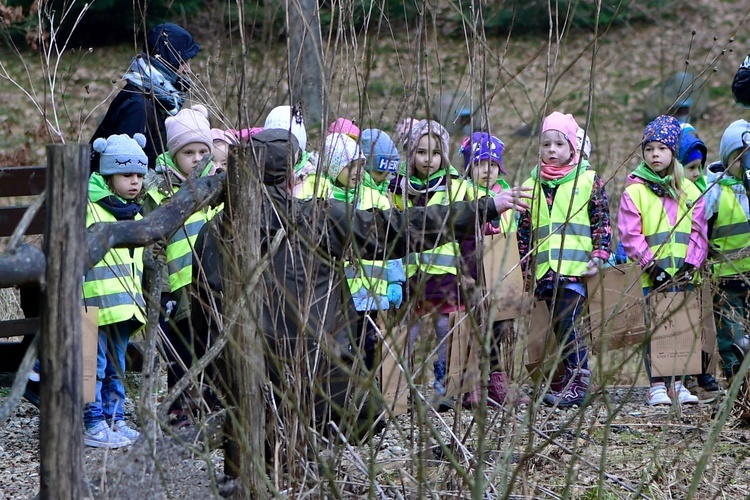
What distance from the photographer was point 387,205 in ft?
15.0

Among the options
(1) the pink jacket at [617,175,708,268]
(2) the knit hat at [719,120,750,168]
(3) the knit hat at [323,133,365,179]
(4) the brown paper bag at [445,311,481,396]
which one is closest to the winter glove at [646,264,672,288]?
(1) the pink jacket at [617,175,708,268]

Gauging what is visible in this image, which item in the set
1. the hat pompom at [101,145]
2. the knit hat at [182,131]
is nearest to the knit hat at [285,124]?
the knit hat at [182,131]

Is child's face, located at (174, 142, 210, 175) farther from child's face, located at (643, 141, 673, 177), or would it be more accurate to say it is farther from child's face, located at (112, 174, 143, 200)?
child's face, located at (643, 141, 673, 177)

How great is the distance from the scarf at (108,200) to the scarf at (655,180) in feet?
8.70

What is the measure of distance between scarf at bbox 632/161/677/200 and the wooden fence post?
4001 mm

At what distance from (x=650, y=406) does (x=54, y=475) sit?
4.13 meters

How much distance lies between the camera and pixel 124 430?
16.9 feet

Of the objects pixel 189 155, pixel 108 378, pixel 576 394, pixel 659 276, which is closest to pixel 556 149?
pixel 659 276

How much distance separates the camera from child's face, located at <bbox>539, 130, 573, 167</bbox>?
18.6 ft

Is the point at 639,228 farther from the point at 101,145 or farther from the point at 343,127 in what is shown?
the point at 101,145

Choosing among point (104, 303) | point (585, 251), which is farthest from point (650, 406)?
point (104, 303)

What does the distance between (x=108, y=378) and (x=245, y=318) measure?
2461 millimetres

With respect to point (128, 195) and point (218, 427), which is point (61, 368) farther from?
point (128, 195)

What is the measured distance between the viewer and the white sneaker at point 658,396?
5.74 meters
